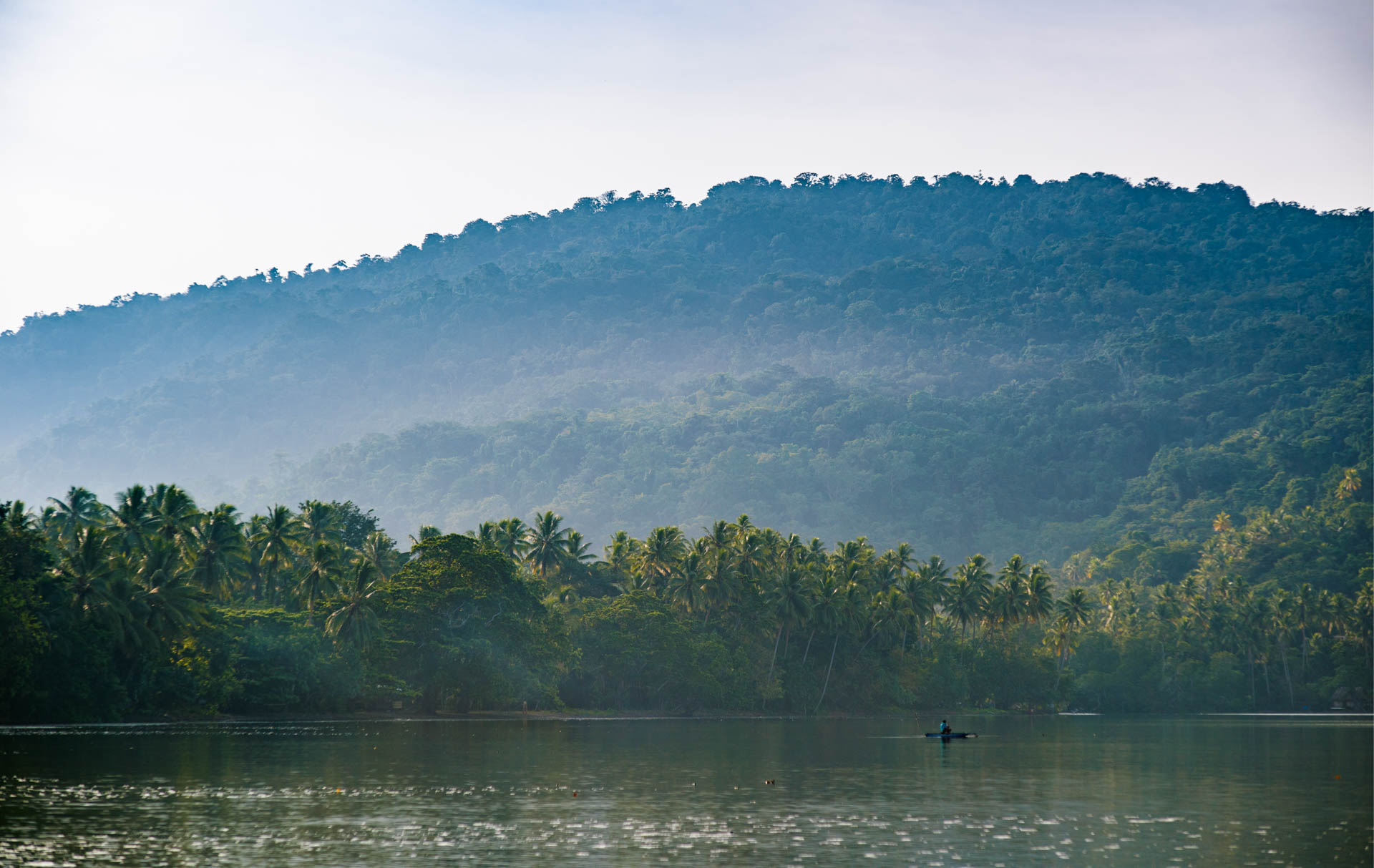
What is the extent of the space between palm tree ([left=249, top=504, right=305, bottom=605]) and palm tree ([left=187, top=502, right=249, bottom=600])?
634cm

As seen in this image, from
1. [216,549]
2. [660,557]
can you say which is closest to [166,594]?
[216,549]

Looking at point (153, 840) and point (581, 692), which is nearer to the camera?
point (153, 840)

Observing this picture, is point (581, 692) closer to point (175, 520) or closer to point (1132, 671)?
point (175, 520)

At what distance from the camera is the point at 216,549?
114125mm

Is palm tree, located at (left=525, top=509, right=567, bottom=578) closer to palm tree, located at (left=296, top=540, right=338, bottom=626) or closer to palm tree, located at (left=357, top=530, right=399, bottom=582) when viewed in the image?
palm tree, located at (left=357, top=530, right=399, bottom=582)

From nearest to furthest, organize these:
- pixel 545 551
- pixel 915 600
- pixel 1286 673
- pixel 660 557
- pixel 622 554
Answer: pixel 660 557 < pixel 545 551 < pixel 915 600 < pixel 622 554 < pixel 1286 673

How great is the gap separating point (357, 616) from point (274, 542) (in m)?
13.3

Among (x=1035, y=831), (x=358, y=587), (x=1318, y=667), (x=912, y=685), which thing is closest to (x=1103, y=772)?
(x=1035, y=831)

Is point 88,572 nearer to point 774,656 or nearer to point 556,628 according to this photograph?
point 556,628

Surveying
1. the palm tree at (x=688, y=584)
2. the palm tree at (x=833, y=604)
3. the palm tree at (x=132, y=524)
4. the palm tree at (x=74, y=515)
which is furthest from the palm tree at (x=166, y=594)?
the palm tree at (x=833, y=604)

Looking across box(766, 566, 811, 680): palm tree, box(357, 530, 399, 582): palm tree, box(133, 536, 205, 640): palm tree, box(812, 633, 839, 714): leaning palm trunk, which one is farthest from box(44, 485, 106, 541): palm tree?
box(812, 633, 839, 714): leaning palm trunk

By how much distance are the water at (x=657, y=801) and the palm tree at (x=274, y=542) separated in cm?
3273

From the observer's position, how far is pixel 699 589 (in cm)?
15125

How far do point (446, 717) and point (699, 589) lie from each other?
37.0 meters
